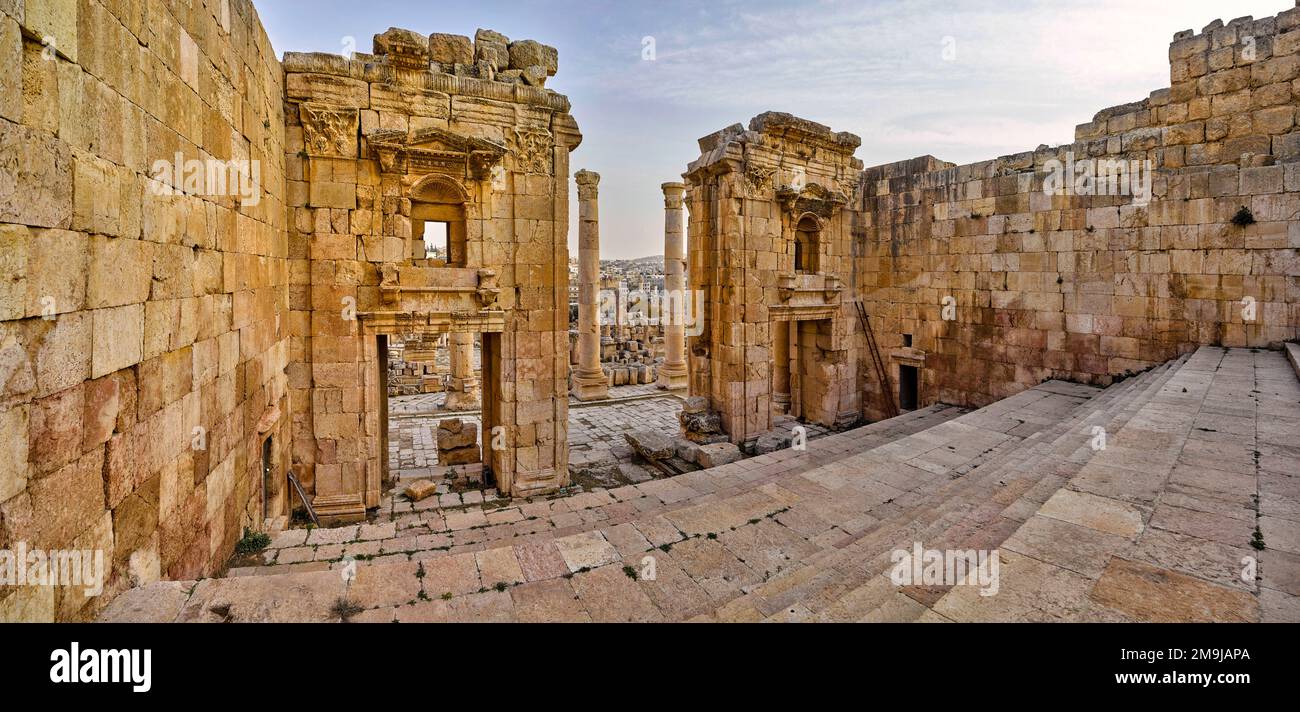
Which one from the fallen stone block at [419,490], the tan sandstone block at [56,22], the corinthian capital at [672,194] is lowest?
the fallen stone block at [419,490]

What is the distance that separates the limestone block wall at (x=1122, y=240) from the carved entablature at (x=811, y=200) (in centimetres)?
161

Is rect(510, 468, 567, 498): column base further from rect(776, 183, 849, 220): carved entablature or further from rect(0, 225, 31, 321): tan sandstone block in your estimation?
rect(776, 183, 849, 220): carved entablature

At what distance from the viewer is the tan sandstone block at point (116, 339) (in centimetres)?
309

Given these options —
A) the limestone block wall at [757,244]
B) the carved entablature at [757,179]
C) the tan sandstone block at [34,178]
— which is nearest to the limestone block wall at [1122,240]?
the limestone block wall at [757,244]

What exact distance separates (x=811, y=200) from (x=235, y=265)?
36.1ft

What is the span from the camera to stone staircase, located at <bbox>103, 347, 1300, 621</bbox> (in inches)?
106

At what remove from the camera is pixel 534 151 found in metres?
8.85

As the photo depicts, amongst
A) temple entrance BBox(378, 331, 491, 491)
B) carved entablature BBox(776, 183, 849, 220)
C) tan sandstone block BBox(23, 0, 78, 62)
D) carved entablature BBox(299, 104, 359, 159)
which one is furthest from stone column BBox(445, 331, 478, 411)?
tan sandstone block BBox(23, 0, 78, 62)

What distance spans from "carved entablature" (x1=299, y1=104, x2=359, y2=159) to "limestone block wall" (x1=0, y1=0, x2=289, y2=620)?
188 centimetres

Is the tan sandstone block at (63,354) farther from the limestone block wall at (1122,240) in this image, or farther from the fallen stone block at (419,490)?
the limestone block wall at (1122,240)

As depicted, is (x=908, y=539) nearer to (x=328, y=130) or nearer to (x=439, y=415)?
(x=328, y=130)

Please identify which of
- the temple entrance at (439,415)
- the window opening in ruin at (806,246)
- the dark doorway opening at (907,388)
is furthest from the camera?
the dark doorway opening at (907,388)
